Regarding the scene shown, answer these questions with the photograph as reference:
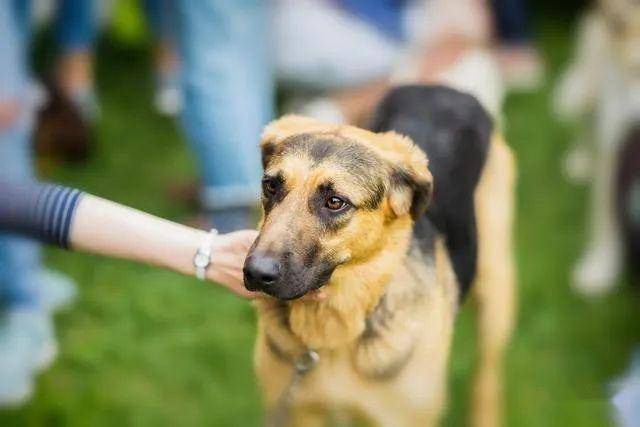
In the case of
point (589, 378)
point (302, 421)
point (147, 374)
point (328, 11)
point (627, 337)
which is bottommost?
point (302, 421)

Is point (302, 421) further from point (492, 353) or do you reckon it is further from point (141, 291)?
point (141, 291)

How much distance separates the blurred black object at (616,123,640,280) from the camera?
12.2 ft

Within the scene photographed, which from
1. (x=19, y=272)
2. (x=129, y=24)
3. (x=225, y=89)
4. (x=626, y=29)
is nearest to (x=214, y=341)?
(x=19, y=272)

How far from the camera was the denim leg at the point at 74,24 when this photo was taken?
4.64 metres

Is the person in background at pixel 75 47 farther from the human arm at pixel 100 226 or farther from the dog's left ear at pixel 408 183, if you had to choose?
the dog's left ear at pixel 408 183

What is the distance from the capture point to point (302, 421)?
274 cm

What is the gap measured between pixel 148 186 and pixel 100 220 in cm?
227

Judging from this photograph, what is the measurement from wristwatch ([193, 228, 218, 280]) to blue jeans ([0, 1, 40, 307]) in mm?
881

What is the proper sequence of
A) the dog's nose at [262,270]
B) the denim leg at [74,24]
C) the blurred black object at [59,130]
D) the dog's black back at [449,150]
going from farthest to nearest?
the blurred black object at [59,130], the denim leg at [74,24], the dog's black back at [449,150], the dog's nose at [262,270]

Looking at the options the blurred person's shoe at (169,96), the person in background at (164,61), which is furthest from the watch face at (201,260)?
the blurred person's shoe at (169,96)

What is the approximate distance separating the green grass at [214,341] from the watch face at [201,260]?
108 centimetres

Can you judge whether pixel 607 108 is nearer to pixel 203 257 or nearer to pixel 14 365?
pixel 203 257

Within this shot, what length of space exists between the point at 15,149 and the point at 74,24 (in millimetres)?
1467

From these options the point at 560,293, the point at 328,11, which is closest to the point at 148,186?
the point at 328,11
